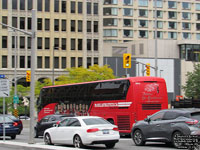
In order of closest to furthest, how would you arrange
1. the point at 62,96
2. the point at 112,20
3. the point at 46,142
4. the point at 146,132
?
the point at 146,132, the point at 46,142, the point at 62,96, the point at 112,20

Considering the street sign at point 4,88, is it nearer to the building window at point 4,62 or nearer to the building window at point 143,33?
the building window at point 4,62

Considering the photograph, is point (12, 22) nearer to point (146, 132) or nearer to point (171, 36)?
point (171, 36)

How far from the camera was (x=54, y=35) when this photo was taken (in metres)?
82.6

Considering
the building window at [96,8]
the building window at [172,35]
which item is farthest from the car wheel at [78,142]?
the building window at [172,35]

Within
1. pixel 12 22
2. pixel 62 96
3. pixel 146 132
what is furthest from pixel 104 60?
pixel 146 132

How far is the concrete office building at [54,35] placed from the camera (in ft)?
262

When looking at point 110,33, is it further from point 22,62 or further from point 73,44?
point 22,62

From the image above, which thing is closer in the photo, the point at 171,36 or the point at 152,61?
the point at 152,61

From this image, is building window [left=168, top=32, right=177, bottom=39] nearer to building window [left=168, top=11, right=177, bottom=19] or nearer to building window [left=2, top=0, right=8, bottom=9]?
building window [left=168, top=11, right=177, bottom=19]

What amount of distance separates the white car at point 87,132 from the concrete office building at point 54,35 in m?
59.5

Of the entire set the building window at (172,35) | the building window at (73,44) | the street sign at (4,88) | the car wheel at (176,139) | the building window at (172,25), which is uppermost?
the building window at (172,25)

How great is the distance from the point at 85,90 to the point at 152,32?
8674cm

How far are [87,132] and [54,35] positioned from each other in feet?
210

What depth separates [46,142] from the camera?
23234 millimetres
